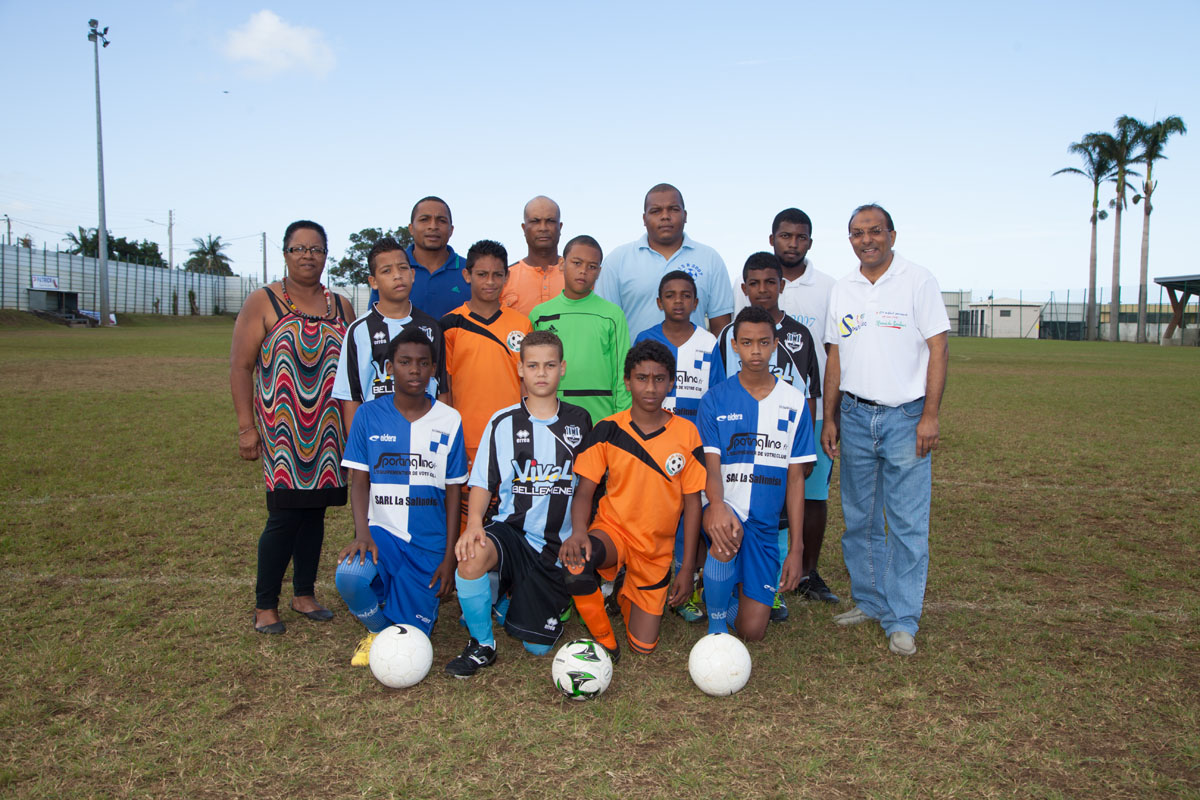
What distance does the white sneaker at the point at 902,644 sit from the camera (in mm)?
3822

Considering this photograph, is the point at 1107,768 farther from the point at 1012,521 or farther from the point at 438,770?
the point at 1012,521

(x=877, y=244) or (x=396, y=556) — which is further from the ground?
(x=877, y=244)

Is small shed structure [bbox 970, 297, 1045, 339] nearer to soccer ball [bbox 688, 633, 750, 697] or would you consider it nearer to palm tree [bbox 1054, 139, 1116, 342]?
palm tree [bbox 1054, 139, 1116, 342]

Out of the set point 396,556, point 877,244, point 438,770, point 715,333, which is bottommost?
point 438,770

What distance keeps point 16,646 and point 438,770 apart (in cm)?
246

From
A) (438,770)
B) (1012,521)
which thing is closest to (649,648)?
(438,770)

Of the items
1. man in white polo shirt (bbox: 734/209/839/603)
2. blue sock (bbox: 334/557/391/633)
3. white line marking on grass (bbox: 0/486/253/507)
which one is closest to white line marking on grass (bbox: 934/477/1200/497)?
man in white polo shirt (bbox: 734/209/839/603)

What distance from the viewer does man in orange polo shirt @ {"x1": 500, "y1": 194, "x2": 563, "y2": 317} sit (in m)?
5.14

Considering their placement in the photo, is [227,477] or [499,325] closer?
[499,325]

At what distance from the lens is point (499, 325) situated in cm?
444

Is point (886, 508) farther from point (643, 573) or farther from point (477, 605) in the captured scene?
point (477, 605)

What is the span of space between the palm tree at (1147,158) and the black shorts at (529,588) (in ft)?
176

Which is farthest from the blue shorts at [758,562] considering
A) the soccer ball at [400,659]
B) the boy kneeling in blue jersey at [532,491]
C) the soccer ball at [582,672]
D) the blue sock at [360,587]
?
the blue sock at [360,587]

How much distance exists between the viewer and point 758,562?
4039mm
